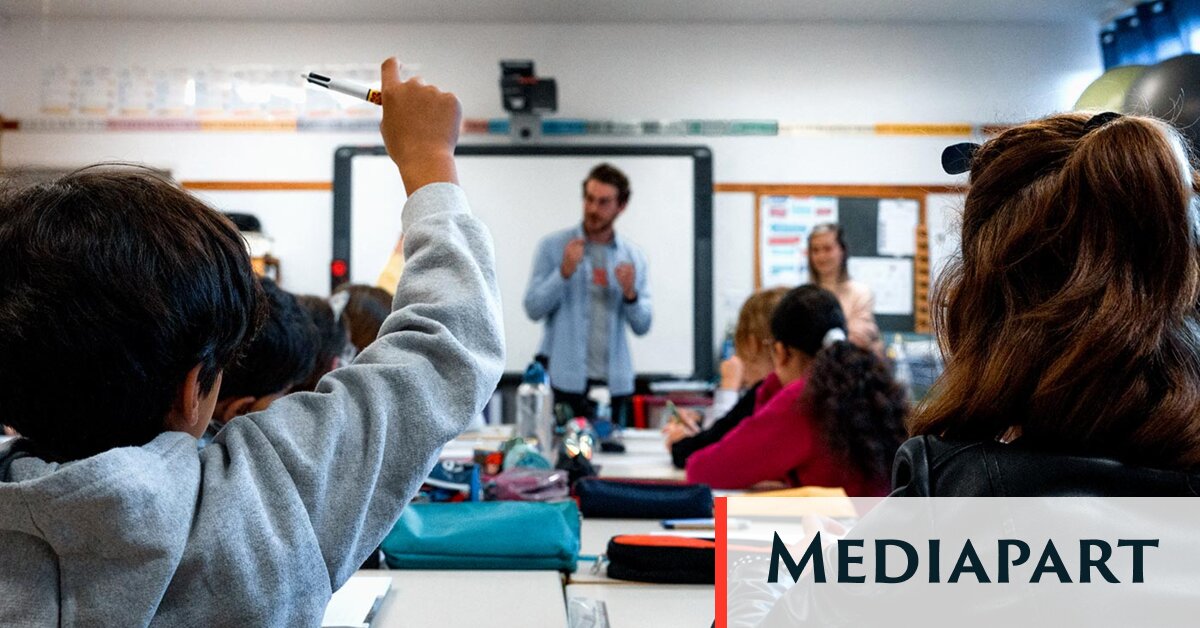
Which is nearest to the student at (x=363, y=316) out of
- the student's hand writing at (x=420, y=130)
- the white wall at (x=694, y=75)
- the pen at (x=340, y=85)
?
the pen at (x=340, y=85)

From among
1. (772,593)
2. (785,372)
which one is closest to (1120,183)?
(772,593)

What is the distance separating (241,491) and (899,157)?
5.03 meters

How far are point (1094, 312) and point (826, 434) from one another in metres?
1.30

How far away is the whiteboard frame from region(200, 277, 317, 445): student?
3.64 m

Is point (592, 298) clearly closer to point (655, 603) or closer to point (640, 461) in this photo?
point (640, 461)

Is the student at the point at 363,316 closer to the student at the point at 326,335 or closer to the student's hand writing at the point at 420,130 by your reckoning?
A: the student at the point at 326,335

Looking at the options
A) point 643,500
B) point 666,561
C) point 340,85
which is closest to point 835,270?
point 643,500

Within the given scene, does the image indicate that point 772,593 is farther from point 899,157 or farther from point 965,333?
point 899,157

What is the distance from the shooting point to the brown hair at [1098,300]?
0.73 m

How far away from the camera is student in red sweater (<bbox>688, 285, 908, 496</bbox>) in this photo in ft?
6.50

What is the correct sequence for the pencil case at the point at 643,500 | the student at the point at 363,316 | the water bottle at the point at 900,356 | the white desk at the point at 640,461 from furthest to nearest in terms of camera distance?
the water bottle at the point at 900,356, the white desk at the point at 640,461, the student at the point at 363,316, the pencil case at the point at 643,500

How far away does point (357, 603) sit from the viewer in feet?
3.86

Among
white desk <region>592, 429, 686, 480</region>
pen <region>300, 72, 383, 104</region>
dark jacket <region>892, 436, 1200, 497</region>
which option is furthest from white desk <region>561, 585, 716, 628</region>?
white desk <region>592, 429, 686, 480</region>

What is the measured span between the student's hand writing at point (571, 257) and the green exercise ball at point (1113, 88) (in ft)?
7.11
